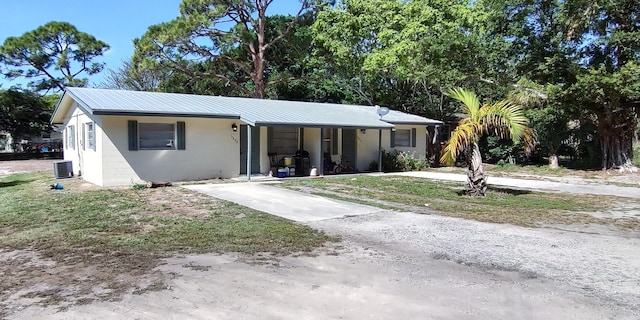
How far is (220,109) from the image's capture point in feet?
47.2

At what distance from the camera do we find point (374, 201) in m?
9.92

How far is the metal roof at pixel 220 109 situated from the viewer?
1247 cm

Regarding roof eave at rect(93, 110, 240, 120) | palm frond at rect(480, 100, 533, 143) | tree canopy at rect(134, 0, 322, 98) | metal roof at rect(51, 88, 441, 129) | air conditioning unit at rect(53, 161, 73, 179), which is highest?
tree canopy at rect(134, 0, 322, 98)

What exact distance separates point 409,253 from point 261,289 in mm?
2195

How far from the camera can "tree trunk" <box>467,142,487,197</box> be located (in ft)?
35.2

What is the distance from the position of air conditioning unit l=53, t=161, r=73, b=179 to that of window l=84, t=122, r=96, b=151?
5.07ft

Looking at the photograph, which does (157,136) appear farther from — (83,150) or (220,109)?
(83,150)

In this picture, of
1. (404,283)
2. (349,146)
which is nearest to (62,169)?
(349,146)

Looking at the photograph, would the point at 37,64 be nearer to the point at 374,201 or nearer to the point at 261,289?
the point at 374,201

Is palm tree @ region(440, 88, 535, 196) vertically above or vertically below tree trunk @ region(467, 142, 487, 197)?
above

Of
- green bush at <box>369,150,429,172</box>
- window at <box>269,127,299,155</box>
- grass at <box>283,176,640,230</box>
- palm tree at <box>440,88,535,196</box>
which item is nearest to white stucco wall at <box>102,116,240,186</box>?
window at <box>269,127,299,155</box>

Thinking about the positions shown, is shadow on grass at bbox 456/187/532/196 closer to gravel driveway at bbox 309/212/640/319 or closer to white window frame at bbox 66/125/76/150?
gravel driveway at bbox 309/212/640/319

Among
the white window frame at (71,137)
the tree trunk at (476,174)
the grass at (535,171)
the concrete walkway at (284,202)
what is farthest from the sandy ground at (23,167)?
the grass at (535,171)

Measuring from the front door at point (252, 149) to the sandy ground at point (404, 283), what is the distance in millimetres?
9363
